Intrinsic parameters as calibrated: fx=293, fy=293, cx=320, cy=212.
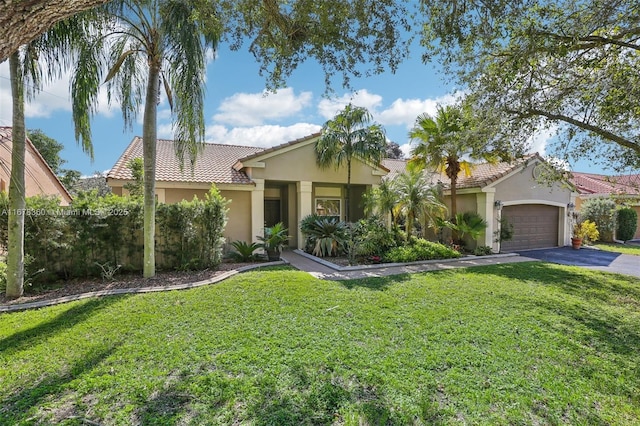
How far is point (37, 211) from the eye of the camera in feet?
24.1

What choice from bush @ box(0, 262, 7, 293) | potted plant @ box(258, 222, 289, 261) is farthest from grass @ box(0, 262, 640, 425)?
potted plant @ box(258, 222, 289, 261)

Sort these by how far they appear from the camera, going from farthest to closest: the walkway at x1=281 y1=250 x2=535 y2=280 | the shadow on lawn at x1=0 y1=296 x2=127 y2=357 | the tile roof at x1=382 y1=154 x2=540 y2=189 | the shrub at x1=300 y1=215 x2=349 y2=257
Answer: the tile roof at x1=382 y1=154 x2=540 y2=189
the shrub at x1=300 y1=215 x2=349 y2=257
the walkway at x1=281 y1=250 x2=535 y2=280
the shadow on lawn at x1=0 y1=296 x2=127 y2=357

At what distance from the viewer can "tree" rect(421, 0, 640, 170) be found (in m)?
5.85

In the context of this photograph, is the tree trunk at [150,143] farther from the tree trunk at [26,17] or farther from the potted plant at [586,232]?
the potted plant at [586,232]

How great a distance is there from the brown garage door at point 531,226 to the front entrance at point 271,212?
12.6 metres

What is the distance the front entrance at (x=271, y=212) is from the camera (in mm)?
17266

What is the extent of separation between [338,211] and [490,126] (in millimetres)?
10228

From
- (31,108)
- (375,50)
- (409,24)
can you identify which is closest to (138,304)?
(31,108)

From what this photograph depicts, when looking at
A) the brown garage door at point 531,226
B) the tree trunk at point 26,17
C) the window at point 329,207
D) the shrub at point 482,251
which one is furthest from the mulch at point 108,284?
the brown garage door at point 531,226

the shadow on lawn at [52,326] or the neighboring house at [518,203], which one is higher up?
the neighboring house at [518,203]

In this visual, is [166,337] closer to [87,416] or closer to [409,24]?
[87,416]

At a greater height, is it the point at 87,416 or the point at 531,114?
the point at 531,114

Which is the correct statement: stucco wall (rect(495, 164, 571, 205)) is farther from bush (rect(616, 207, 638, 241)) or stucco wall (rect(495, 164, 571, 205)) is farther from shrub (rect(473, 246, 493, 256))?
bush (rect(616, 207, 638, 241))

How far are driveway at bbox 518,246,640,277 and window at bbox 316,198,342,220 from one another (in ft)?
32.7
